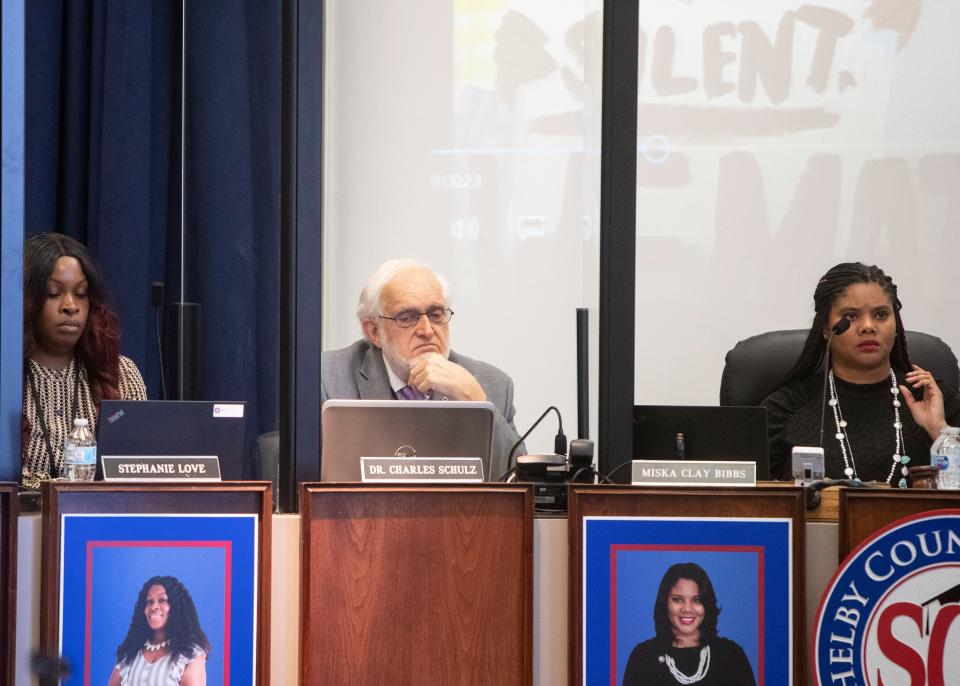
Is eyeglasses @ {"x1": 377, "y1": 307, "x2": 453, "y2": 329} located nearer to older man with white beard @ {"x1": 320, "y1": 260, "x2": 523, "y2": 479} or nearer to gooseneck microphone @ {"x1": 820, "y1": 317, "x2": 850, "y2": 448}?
older man with white beard @ {"x1": 320, "y1": 260, "x2": 523, "y2": 479}

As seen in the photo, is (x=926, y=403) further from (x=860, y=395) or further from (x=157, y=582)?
(x=157, y=582)

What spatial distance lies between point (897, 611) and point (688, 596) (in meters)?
0.30

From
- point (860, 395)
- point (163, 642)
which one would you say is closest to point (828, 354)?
point (860, 395)

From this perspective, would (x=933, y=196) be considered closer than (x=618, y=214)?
No

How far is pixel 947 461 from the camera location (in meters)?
2.00

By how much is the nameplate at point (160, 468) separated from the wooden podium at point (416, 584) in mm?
173

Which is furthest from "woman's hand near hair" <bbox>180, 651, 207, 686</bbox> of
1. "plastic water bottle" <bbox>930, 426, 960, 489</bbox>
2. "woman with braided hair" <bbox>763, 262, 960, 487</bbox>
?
"woman with braided hair" <bbox>763, 262, 960, 487</bbox>

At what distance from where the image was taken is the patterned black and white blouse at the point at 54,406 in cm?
257

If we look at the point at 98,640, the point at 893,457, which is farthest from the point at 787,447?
the point at 98,640

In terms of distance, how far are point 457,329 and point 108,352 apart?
5.03 ft

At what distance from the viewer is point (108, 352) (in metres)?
2.77

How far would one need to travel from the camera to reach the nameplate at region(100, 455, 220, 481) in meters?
1.77

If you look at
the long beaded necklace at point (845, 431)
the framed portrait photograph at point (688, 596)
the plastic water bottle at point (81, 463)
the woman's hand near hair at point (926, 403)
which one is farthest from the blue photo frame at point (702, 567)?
the woman's hand near hair at point (926, 403)

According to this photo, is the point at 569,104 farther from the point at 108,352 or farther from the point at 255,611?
the point at 255,611
